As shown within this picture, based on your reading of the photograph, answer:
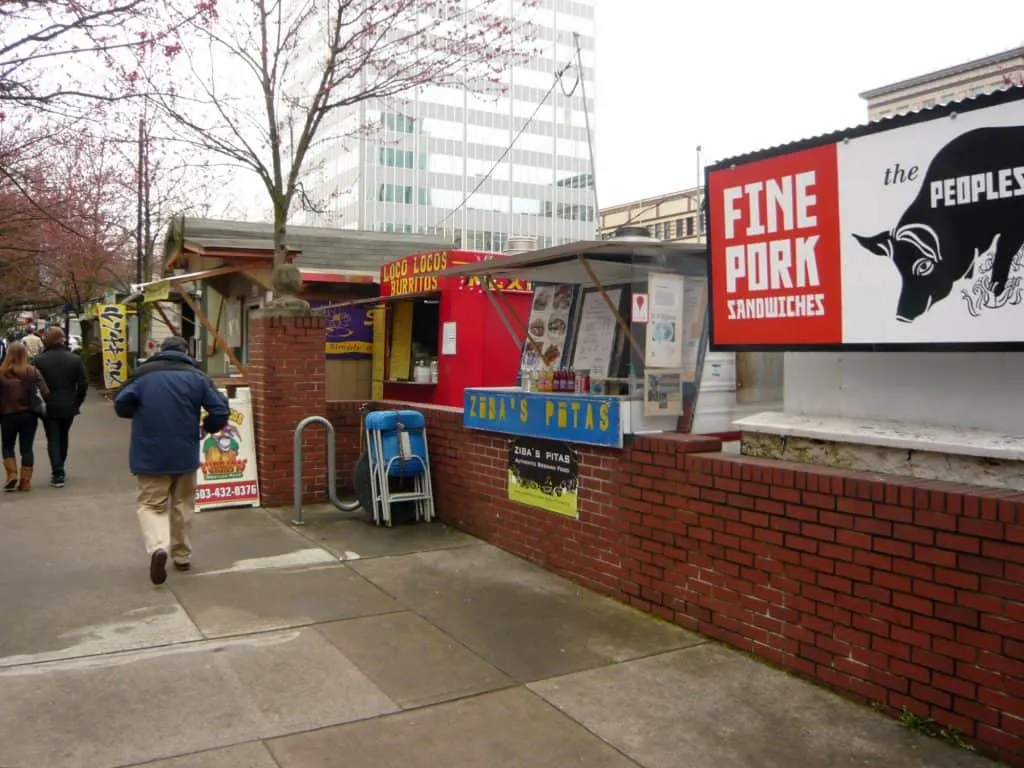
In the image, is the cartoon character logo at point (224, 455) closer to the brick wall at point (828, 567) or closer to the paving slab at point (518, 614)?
the paving slab at point (518, 614)

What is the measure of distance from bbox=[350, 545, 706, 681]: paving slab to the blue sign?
1.09m

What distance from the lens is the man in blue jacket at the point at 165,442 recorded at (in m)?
6.24

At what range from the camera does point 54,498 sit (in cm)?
945

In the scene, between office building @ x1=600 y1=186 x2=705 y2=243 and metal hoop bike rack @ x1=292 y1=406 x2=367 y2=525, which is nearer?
metal hoop bike rack @ x1=292 y1=406 x2=367 y2=525

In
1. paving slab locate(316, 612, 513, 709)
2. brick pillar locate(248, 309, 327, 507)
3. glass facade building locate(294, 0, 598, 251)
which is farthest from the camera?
glass facade building locate(294, 0, 598, 251)

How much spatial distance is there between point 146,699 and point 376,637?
135 centimetres

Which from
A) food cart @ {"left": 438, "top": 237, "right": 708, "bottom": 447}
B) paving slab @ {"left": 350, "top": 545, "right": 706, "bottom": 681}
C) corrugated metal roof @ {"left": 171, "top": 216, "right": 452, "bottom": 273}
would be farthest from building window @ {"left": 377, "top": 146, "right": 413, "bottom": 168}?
paving slab @ {"left": 350, "top": 545, "right": 706, "bottom": 681}

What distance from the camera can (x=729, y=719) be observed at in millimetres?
4043

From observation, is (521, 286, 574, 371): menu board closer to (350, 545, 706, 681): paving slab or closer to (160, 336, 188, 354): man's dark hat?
(350, 545, 706, 681): paving slab

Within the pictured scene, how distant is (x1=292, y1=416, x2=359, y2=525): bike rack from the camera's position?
8.03 meters

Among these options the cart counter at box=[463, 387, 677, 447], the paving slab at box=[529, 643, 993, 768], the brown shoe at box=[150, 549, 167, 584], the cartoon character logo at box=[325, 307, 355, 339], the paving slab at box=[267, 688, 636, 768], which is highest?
the cartoon character logo at box=[325, 307, 355, 339]

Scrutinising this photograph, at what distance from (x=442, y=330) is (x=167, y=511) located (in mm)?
4234

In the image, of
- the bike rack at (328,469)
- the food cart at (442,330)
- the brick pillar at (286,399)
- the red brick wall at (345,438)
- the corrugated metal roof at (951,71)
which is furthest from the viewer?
the corrugated metal roof at (951,71)

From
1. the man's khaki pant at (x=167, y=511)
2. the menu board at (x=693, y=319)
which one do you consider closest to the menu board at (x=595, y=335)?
the menu board at (x=693, y=319)
